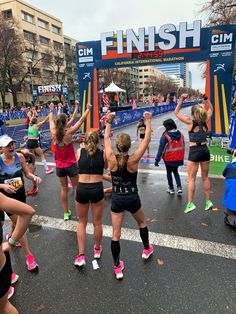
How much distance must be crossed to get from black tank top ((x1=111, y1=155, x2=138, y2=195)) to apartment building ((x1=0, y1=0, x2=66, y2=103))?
2030 inches

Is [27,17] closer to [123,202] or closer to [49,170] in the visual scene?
[49,170]

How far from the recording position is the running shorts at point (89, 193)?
2984 mm

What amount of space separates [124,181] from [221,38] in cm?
921

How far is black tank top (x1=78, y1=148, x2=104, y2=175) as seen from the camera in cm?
299

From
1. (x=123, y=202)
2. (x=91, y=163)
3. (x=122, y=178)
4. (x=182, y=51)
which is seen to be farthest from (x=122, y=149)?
(x=182, y=51)

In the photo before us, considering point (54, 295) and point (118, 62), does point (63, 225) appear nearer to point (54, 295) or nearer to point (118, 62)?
point (54, 295)

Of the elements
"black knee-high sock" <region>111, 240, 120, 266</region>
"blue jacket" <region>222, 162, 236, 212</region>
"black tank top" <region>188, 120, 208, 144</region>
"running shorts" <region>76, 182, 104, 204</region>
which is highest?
"black tank top" <region>188, 120, 208, 144</region>

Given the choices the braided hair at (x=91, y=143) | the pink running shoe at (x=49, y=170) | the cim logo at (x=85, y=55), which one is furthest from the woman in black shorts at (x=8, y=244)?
the cim logo at (x=85, y=55)

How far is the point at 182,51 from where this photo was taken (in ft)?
33.4

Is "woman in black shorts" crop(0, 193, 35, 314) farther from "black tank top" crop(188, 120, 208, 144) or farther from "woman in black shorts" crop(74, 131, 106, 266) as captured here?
"black tank top" crop(188, 120, 208, 144)

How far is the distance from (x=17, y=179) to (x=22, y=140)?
919 centimetres

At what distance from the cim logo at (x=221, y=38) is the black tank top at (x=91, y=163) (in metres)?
9.01

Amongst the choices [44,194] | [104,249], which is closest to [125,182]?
[104,249]

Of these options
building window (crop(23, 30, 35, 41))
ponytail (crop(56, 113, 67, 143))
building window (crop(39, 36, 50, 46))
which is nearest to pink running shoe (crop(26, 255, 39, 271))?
ponytail (crop(56, 113, 67, 143))
